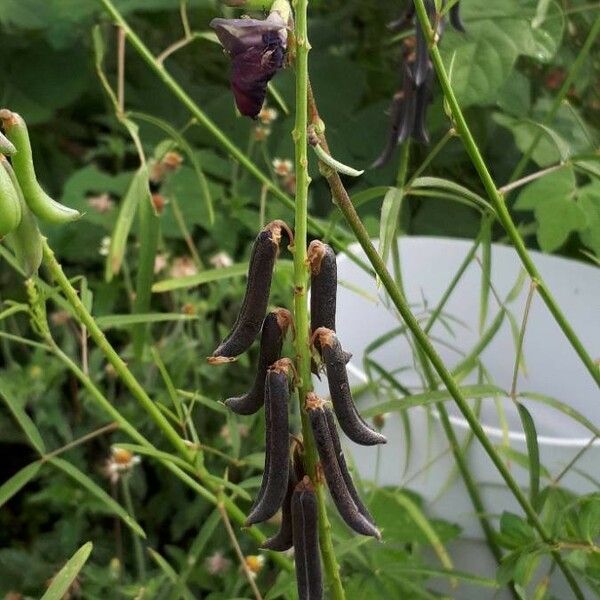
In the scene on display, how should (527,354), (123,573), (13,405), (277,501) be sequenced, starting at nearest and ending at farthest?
(277,501) → (13,405) → (123,573) → (527,354)

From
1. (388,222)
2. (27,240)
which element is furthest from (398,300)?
(27,240)

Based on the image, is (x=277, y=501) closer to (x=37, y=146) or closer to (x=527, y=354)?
(x=527, y=354)

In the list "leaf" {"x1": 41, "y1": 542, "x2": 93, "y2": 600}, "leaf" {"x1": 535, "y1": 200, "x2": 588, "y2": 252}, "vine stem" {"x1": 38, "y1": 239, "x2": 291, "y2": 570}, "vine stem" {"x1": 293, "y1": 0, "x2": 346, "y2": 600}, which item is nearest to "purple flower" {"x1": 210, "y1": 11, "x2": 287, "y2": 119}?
"vine stem" {"x1": 293, "y1": 0, "x2": 346, "y2": 600}

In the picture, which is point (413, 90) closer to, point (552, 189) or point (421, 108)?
point (421, 108)

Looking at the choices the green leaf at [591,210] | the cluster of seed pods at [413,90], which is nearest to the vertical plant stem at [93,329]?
the cluster of seed pods at [413,90]

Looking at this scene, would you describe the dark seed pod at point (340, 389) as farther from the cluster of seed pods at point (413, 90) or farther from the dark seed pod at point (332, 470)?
the cluster of seed pods at point (413, 90)

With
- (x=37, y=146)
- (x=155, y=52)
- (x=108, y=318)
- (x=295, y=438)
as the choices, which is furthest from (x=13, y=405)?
(x=155, y=52)
